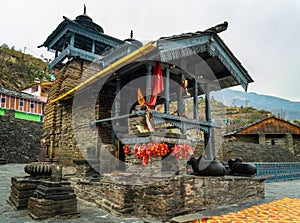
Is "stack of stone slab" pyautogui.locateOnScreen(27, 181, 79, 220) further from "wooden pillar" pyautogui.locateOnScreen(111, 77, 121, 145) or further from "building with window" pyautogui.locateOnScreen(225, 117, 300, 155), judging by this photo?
"building with window" pyautogui.locateOnScreen(225, 117, 300, 155)

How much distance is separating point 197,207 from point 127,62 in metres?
4.10

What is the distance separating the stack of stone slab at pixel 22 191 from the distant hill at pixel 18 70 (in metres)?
33.0

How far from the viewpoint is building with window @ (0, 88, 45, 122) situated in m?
23.4

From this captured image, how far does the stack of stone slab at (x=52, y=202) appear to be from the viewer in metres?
4.01

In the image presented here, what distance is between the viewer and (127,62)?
628 cm

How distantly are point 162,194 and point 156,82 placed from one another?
3.18 metres

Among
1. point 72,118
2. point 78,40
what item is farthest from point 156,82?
point 78,40

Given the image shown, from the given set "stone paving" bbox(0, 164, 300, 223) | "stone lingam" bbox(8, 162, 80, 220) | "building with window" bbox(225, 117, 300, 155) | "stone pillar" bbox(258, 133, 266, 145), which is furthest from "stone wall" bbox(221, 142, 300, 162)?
"stone lingam" bbox(8, 162, 80, 220)

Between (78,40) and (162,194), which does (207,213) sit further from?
(78,40)

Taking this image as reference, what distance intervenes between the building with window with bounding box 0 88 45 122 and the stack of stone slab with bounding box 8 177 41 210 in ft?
Answer: 68.7

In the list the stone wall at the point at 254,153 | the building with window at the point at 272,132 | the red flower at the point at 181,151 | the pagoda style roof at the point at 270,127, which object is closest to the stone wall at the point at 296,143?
the building with window at the point at 272,132

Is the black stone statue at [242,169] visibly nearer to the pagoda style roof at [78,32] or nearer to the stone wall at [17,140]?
the pagoda style roof at [78,32]

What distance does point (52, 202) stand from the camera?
4.10m

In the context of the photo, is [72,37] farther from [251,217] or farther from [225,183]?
[251,217]
